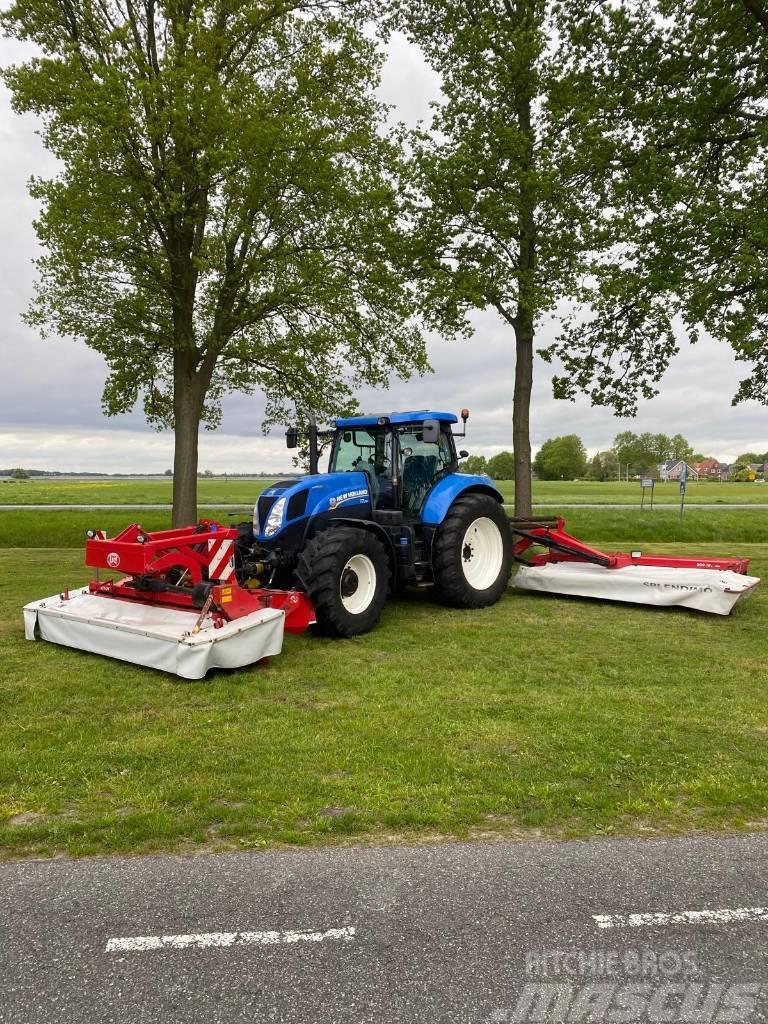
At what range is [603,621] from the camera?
8.30 m

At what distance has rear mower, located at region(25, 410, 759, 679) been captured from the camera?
626cm

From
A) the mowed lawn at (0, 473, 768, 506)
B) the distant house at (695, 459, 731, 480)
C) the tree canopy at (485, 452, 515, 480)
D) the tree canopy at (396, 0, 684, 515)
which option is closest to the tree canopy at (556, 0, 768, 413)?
the tree canopy at (396, 0, 684, 515)

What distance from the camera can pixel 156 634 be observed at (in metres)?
5.99

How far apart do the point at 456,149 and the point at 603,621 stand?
9.01 metres

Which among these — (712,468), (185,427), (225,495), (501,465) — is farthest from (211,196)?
(712,468)

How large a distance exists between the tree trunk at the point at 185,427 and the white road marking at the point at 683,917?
13.0 m

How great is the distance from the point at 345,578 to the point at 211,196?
34.1ft

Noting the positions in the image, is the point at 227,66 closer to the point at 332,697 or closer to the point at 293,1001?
the point at 332,697

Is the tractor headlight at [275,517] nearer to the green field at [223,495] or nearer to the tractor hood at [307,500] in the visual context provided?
the tractor hood at [307,500]

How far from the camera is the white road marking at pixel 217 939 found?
2564 millimetres

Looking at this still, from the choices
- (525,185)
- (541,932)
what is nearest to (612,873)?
(541,932)

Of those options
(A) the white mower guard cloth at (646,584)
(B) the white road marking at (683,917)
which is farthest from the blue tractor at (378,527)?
(B) the white road marking at (683,917)

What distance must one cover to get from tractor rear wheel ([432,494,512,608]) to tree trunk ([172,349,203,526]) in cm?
754

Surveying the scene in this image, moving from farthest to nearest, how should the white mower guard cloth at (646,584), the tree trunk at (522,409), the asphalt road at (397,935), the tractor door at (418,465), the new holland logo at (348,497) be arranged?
the tree trunk at (522,409)
the tractor door at (418,465)
the white mower guard cloth at (646,584)
the new holland logo at (348,497)
the asphalt road at (397,935)
